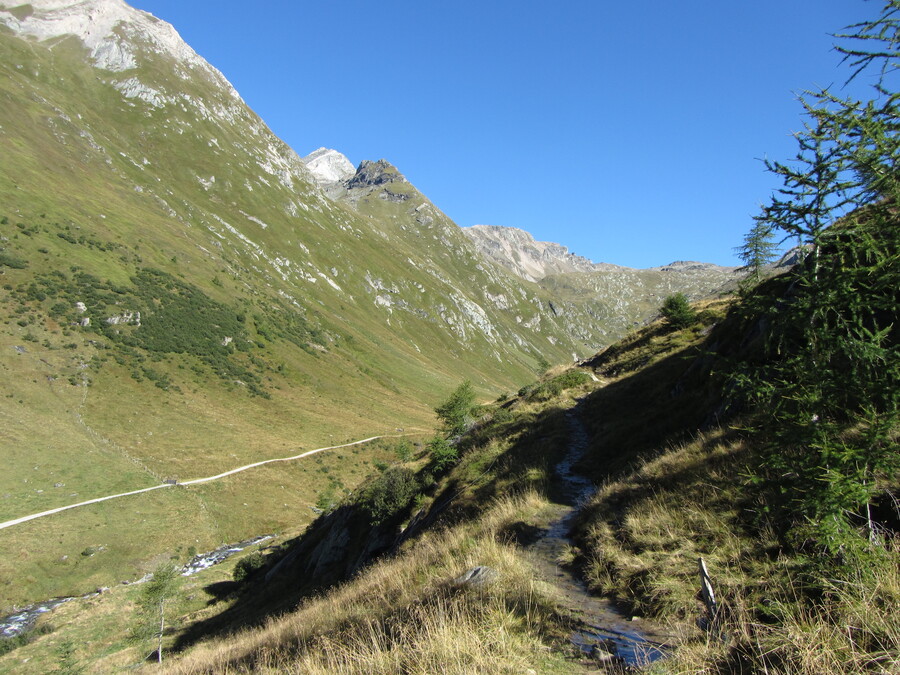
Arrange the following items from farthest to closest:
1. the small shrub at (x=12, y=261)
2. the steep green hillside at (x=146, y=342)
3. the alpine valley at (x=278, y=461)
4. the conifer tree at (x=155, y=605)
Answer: the small shrub at (x=12, y=261)
the steep green hillside at (x=146, y=342)
the conifer tree at (x=155, y=605)
the alpine valley at (x=278, y=461)

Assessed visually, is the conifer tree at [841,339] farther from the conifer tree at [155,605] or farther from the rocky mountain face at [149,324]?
the rocky mountain face at [149,324]

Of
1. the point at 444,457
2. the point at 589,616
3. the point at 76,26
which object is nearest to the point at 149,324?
the point at 444,457

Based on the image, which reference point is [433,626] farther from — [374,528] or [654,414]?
[374,528]

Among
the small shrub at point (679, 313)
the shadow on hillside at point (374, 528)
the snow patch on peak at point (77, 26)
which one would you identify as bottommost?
the shadow on hillside at point (374, 528)

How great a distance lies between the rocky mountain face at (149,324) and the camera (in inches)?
2039

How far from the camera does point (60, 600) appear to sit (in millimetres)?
37719

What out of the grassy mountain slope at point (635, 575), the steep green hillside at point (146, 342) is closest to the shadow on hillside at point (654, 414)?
the grassy mountain slope at point (635, 575)

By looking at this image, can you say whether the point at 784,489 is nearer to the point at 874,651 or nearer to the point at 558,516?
the point at 874,651

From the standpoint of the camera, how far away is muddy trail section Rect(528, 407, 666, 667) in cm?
538

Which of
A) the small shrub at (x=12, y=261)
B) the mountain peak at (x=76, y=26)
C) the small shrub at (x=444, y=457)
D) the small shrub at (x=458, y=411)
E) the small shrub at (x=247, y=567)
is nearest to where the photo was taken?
the small shrub at (x=444, y=457)

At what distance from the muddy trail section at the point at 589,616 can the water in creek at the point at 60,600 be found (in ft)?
141

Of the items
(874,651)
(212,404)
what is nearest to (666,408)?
(874,651)

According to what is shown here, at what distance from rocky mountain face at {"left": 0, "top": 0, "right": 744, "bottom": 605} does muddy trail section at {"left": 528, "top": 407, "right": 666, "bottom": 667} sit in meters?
49.1

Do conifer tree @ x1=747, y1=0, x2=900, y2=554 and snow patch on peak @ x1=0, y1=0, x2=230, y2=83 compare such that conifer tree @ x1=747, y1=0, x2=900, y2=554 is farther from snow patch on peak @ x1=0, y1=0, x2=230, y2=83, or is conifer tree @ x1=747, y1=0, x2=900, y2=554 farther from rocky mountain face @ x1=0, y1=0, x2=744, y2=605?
snow patch on peak @ x1=0, y1=0, x2=230, y2=83
